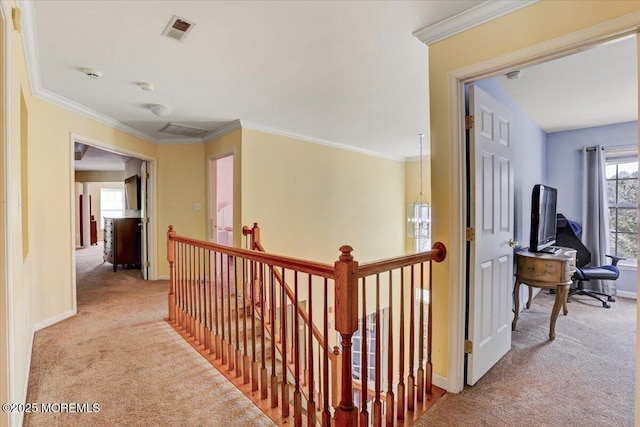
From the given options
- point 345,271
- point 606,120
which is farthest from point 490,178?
point 606,120

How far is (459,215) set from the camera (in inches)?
75.1

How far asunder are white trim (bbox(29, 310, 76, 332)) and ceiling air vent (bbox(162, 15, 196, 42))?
2874mm

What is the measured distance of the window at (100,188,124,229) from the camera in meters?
10.5

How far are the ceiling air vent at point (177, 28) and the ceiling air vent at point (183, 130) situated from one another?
2.26m

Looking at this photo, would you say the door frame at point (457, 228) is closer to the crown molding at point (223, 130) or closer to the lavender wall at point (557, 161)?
the lavender wall at point (557, 161)

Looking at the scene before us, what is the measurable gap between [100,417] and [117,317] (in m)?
1.75

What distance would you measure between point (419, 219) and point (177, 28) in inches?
228

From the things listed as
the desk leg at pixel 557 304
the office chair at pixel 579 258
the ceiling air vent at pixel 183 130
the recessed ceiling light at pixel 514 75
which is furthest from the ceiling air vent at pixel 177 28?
the office chair at pixel 579 258

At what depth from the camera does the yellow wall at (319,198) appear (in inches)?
165

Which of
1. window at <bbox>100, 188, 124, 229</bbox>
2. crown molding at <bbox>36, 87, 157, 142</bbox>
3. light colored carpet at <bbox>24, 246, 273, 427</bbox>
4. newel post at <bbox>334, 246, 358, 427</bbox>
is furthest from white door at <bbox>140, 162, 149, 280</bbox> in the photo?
window at <bbox>100, 188, 124, 229</bbox>

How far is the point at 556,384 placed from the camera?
202 cm

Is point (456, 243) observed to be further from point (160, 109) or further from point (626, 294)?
point (626, 294)

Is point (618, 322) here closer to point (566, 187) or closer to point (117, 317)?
point (566, 187)

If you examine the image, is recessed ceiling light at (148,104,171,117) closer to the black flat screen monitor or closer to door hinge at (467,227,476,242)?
door hinge at (467,227,476,242)
